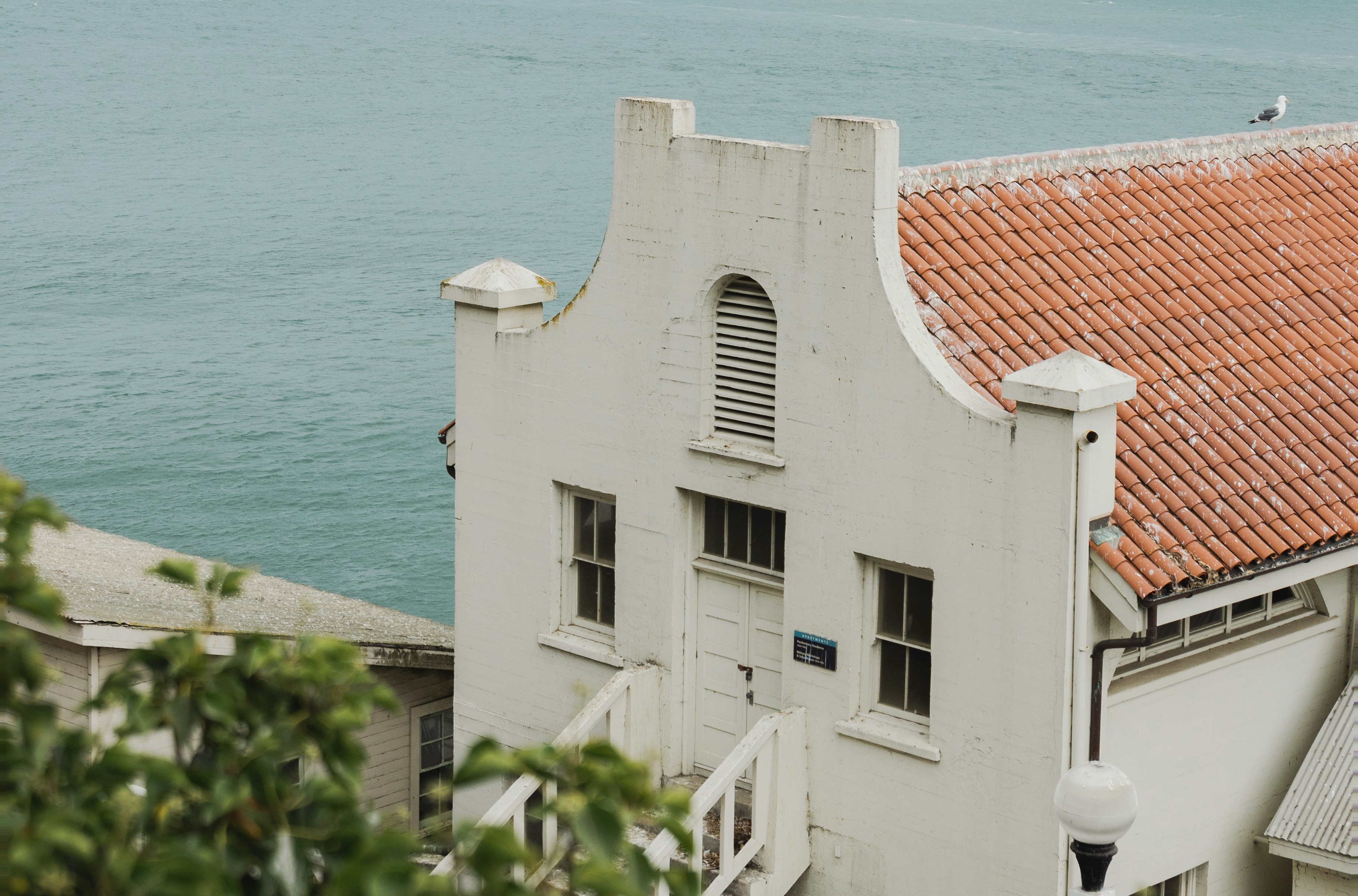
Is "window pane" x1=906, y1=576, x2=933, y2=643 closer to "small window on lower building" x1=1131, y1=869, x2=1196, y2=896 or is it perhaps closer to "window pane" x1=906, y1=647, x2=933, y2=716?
"window pane" x1=906, y1=647, x2=933, y2=716

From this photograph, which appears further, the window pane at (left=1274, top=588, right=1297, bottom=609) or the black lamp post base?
the window pane at (left=1274, top=588, right=1297, bottom=609)

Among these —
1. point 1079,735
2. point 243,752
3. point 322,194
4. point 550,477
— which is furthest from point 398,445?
point 243,752

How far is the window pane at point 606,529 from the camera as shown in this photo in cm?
1653

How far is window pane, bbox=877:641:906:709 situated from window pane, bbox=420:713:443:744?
668cm

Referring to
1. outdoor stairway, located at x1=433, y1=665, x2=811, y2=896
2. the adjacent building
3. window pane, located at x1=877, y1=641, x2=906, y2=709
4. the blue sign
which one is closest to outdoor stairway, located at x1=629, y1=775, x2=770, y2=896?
outdoor stairway, located at x1=433, y1=665, x2=811, y2=896

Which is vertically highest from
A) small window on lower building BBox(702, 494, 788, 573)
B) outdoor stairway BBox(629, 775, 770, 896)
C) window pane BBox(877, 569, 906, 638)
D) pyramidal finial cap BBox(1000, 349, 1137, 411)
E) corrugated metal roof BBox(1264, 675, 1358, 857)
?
pyramidal finial cap BBox(1000, 349, 1137, 411)

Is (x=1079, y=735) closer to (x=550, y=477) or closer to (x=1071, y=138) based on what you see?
(x=550, y=477)

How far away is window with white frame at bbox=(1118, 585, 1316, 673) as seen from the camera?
48.8ft

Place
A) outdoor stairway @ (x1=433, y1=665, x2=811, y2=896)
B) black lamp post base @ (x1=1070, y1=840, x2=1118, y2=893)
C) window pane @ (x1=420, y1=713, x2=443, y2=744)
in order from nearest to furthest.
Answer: black lamp post base @ (x1=1070, y1=840, x2=1118, y2=893), outdoor stairway @ (x1=433, y1=665, x2=811, y2=896), window pane @ (x1=420, y1=713, x2=443, y2=744)

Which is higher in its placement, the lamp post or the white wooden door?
the lamp post

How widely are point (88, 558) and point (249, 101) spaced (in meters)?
91.9

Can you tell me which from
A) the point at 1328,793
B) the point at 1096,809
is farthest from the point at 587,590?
the point at 1096,809

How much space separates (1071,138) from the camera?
290 feet

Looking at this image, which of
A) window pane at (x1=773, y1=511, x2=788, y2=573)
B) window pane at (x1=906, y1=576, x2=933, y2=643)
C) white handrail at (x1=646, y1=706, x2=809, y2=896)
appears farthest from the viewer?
window pane at (x1=773, y1=511, x2=788, y2=573)
